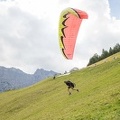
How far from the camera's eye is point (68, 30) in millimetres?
30203

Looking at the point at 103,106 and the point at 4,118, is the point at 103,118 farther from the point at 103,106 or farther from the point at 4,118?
the point at 4,118

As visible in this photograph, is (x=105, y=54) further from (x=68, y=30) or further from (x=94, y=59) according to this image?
(x=68, y=30)

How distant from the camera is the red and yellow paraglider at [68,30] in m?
30.2

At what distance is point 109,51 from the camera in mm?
141500

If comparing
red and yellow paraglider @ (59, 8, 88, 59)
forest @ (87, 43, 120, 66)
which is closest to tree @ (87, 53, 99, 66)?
forest @ (87, 43, 120, 66)

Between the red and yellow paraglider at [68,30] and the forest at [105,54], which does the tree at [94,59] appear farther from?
the red and yellow paraglider at [68,30]

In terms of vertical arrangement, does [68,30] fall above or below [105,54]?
below

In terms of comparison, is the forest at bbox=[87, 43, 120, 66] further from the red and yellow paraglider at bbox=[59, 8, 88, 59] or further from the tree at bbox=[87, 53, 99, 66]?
the red and yellow paraglider at bbox=[59, 8, 88, 59]

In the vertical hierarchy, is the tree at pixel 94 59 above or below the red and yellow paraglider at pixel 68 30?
above

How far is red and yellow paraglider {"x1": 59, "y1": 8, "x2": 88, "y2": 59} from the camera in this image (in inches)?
1187

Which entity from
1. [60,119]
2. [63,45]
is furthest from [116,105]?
[63,45]

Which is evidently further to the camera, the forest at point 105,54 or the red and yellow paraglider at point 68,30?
the forest at point 105,54

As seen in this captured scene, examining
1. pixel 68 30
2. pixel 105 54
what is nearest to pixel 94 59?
pixel 105 54

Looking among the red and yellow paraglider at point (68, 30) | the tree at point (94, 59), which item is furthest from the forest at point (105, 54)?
the red and yellow paraglider at point (68, 30)
